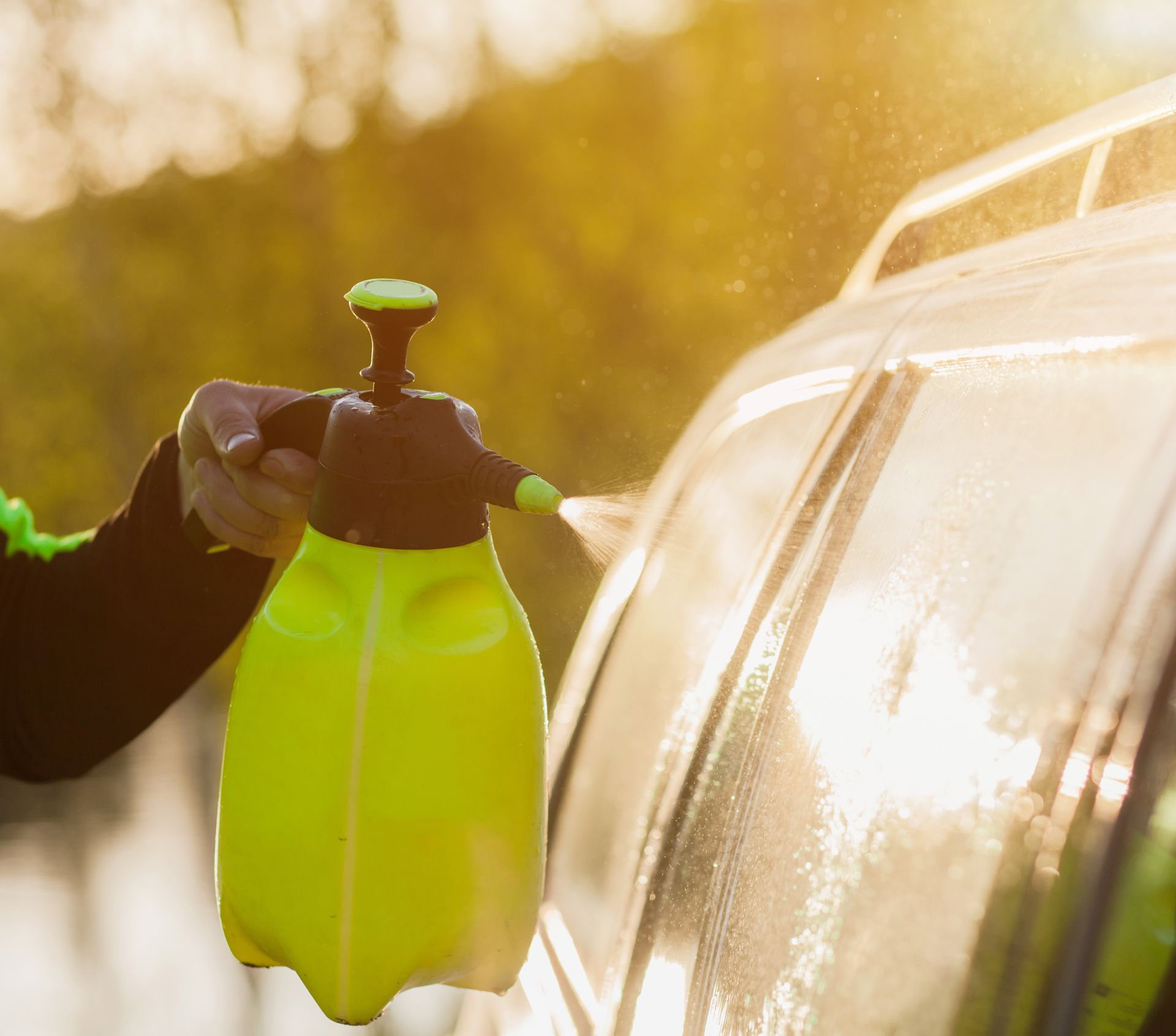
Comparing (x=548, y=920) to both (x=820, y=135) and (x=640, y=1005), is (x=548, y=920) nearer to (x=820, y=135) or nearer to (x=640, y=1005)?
(x=640, y=1005)

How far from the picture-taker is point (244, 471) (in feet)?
4.25

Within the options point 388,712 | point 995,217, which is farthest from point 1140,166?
point 388,712

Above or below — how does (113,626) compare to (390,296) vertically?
below

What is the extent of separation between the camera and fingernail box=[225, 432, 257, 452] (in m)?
1.23

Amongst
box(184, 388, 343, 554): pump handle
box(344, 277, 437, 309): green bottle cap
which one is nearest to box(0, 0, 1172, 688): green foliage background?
box(184, 388, 343, 554): pump handle

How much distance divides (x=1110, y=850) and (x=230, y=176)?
10.3 metres

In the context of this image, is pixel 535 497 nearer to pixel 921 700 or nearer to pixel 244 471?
pixel 921 700

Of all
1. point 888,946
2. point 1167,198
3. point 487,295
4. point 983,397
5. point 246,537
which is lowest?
point 487,295

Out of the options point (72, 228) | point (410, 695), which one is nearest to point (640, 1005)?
point (410, 695)

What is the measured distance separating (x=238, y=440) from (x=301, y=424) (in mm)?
74

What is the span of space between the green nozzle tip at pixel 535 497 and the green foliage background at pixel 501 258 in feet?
17.8

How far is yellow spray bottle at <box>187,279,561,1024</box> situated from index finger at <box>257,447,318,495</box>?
9.3 inches

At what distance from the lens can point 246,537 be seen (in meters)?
1.41

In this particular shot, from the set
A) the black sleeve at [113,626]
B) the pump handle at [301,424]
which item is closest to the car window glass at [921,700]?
the pump handle at [301,424]
